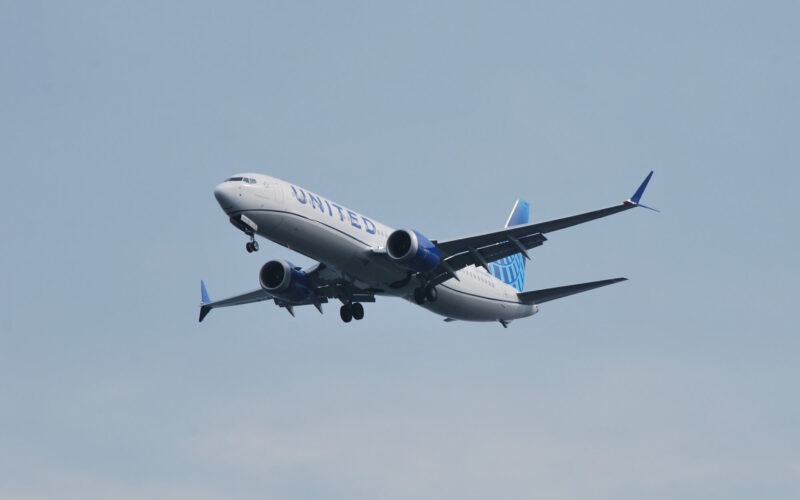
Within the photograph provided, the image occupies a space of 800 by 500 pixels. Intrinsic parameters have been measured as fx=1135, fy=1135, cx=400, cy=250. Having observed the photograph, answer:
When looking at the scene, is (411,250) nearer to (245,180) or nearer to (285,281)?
(245,180)

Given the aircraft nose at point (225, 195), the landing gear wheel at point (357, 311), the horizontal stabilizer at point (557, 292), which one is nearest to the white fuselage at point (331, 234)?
the aircraft nose at point (225, 195)

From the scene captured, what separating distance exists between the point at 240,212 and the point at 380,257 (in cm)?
602

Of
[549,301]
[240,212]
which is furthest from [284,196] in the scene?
[549,301]

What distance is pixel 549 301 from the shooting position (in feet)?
169

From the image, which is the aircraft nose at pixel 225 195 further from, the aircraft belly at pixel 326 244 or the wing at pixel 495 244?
the wing at pixel 495 244

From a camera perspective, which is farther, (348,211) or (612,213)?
(348,211)

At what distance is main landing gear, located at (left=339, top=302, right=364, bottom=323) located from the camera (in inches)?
1927

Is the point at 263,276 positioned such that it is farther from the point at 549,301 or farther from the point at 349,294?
the point at 549,301

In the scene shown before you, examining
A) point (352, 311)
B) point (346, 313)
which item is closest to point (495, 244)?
point (352, 311)

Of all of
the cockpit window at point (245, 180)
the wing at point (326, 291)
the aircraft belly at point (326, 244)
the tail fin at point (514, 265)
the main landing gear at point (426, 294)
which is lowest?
the main landing gear at point (426, 294)

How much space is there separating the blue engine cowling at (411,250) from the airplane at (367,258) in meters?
0.04

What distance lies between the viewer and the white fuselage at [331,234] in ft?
137

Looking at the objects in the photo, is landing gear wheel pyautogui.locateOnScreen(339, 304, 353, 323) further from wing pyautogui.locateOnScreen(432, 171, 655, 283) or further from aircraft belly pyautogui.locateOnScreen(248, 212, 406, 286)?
wing pyautogui.locateOnScreen(432, 171, 655, 283)

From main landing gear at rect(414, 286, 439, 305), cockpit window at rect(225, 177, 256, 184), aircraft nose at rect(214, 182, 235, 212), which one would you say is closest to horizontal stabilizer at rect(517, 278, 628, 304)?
main landing gear at rect(414, 286, 439, 305)
